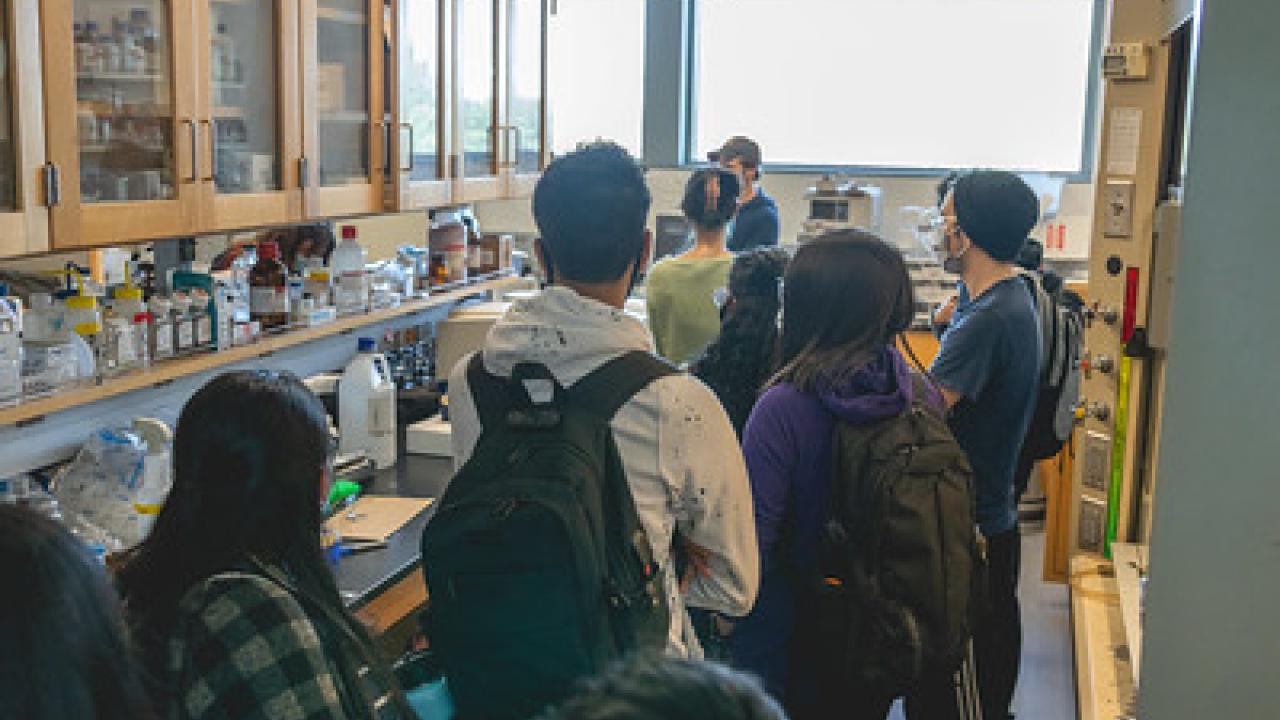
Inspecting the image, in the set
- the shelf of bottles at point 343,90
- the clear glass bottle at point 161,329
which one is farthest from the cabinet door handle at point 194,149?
the shelf of bottles at point 343,90

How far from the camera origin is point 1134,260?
3699mm

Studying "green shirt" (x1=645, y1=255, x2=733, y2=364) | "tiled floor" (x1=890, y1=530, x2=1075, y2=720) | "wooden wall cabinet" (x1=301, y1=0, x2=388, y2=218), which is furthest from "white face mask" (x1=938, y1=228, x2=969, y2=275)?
"wooden wall cabinet" (x1=301, y1=0, x2=388, y2=218)

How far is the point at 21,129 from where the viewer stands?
1725 mm

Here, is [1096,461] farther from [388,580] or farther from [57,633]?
[57,633]

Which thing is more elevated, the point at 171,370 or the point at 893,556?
the point at 171,370

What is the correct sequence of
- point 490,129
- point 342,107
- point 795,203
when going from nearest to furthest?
1. point 342,107
2. point 490,129
3. point 795,203

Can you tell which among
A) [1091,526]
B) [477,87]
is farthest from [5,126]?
[1091,526]

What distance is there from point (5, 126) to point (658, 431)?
1024 mm

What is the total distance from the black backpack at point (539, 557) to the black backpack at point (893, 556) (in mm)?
531

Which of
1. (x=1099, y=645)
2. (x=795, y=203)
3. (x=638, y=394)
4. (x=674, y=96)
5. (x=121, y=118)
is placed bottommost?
(x=1099, y=645)

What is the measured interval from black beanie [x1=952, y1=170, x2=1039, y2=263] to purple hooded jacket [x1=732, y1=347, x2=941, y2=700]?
2.99 feet

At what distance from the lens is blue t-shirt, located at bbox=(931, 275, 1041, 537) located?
2764 mm

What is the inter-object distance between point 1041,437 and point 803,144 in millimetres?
3401

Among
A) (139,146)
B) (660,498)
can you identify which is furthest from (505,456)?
(139,146)
